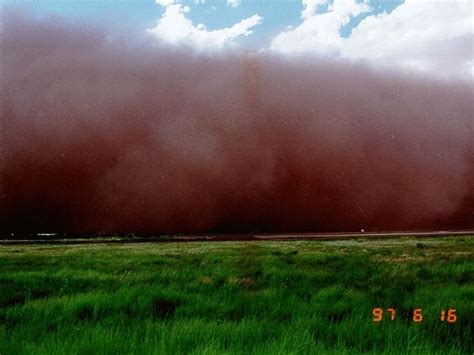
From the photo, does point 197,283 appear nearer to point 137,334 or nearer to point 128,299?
point 128,299

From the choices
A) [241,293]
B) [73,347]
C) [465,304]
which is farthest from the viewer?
[241,293]

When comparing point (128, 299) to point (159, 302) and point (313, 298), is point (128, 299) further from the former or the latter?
point (313, 298)

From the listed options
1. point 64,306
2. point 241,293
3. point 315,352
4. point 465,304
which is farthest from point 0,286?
point 465,304

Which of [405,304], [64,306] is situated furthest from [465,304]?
[64,306]

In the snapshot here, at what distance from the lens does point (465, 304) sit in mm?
8062

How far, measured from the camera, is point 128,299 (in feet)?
29.2

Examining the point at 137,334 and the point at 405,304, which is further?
the point at 405,304

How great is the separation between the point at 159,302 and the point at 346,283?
5328 millimetres

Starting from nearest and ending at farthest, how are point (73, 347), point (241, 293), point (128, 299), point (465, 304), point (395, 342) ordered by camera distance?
point (73, 347) → point (395, 342) → point (465, 304) → point (128, 299) → point (241, 293)

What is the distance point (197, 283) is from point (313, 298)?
12.3 ft

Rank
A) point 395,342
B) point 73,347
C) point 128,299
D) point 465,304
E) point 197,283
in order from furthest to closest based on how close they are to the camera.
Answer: point 197,283 → point 128,299 → point 465,304 → point 395,342 → point 73,347
